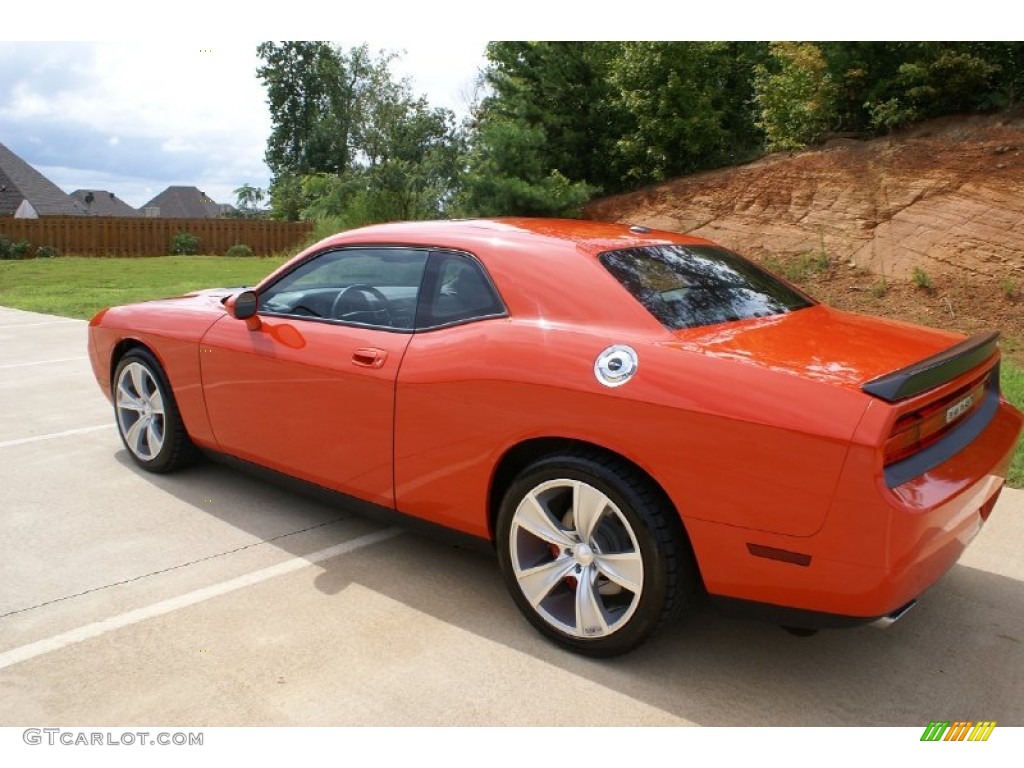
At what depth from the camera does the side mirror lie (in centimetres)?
409

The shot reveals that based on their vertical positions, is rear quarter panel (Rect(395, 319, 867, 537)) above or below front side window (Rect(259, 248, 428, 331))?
below

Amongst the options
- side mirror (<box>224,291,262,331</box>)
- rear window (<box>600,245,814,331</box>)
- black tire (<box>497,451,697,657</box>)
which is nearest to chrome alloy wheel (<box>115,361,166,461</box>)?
side mirror (<box>224,291,262,331</box>)

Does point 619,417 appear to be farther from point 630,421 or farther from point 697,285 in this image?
point 697,285

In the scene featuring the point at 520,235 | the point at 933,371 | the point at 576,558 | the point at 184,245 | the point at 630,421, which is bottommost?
the point at 576,558

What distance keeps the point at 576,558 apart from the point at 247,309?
6.92 ft

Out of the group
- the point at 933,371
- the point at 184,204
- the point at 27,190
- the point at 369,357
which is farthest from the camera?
the point at 184,204

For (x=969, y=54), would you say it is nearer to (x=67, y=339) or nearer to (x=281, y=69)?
(x=67, y=339)

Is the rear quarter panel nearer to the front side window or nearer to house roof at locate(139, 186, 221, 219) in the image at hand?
the front side window

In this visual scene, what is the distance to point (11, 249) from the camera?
2780cm

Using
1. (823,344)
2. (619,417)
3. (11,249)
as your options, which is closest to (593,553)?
(619,417)

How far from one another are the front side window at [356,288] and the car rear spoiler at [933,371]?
186 centimetres

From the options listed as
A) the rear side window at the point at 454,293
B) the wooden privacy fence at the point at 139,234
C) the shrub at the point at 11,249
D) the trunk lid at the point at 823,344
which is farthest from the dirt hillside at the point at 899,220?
the shrub at the point at 11,249

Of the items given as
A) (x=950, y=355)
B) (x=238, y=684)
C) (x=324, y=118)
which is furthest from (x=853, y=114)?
(x=324, y=118)
